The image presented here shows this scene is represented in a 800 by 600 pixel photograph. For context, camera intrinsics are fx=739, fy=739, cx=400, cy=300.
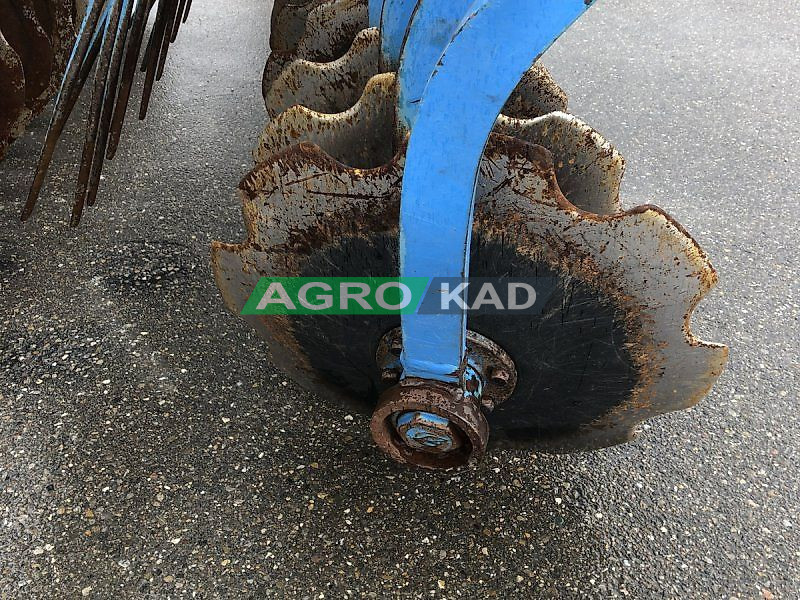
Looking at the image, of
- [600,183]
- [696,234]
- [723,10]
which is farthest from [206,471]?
[723,10]

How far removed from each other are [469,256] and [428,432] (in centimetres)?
25

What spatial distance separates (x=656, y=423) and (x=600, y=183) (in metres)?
0.53

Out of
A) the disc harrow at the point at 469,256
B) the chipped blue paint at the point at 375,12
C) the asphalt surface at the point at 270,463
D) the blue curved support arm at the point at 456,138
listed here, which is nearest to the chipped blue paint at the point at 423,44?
the disc harrow at the point at 469,256

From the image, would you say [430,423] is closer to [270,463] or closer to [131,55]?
[270,463]

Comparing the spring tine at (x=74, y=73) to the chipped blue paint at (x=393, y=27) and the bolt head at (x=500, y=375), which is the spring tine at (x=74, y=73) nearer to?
the chipped blue paint at (x=393, y=27)

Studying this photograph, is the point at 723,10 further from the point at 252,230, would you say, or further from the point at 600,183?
the point at 252,230

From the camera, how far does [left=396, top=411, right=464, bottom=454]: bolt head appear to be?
1008 mm

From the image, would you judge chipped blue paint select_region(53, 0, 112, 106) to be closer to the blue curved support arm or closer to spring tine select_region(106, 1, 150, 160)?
spring tine select_region(106, 1, 150, 160)

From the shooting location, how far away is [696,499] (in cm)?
125

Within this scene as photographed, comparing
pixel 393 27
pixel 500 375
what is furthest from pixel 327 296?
pixel 393 27

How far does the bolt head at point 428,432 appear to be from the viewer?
1008 millimetres

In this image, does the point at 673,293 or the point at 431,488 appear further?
the point at 431,488

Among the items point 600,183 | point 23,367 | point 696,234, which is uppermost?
point 600,183

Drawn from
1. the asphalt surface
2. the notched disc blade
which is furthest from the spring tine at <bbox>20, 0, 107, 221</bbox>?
the notched disc blade
